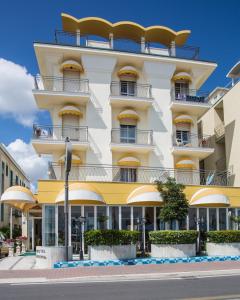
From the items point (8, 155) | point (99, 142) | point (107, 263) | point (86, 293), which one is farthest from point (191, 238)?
point (8, 155)

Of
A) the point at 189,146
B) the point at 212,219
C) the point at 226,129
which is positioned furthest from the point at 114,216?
the point at 226,129

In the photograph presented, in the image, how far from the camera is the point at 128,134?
32.7 meters

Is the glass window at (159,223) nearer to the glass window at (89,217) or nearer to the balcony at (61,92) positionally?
the glass window at (89,217)

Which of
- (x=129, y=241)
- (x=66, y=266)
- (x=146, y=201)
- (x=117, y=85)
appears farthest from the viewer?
(x=117, y=85)

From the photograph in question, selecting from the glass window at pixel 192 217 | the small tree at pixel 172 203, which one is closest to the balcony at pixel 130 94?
the small tree at pixel 172 203

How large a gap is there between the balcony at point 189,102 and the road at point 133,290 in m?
19.1

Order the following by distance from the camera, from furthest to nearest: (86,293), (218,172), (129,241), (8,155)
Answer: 1. (8,155)
2. (218,172)
3. (129,241)
4. (86,293)

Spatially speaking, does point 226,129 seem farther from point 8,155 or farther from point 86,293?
point 8,155

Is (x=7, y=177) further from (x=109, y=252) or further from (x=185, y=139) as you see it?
(x=109, y=252)

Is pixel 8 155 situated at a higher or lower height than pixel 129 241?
higher

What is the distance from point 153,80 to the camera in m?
33.4

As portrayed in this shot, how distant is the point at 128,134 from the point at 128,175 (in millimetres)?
3518

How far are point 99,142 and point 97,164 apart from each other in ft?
6.11

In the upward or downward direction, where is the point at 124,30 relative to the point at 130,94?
upward
